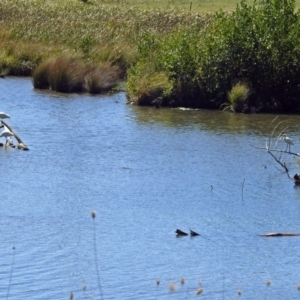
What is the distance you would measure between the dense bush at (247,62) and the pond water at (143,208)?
5.17 ft

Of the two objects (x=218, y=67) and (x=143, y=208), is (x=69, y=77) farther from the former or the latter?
(x=143, y=208)

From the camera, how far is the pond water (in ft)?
36.4

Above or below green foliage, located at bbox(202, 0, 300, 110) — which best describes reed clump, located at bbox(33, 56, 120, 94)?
below

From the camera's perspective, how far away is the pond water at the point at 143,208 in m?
11.1

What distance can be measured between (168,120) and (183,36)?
352cm

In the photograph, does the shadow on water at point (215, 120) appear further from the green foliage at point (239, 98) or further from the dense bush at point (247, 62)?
the dense bush at point (247, 62)

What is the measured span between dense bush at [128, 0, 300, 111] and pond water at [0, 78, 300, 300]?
157 cm

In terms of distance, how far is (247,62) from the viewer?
25016mm

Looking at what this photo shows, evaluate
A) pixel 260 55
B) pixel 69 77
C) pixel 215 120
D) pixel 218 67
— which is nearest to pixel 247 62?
pixel 260 55

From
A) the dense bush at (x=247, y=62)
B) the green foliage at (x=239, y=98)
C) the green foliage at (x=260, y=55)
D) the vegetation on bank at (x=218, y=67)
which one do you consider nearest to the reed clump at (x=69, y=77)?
the vegetation on bank at (x=218, y=67)

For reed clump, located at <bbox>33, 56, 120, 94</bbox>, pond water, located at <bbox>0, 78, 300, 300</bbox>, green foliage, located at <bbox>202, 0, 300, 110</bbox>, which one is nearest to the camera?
pond water, located at <bbox>0, 78, 300, 300</bbox>

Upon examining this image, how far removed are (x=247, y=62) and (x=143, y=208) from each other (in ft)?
36.9

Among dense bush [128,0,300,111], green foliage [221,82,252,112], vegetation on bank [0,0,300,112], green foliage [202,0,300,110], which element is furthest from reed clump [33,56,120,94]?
green foliage [221,82,252,112]

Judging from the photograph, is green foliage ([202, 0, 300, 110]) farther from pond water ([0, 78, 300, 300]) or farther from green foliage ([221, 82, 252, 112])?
pond water ([0, 78, 300, 300])
